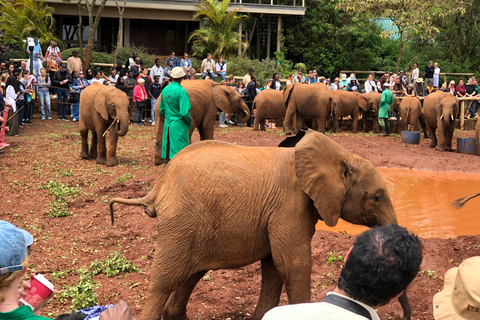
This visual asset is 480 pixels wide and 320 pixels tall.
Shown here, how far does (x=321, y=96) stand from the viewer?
20.9m

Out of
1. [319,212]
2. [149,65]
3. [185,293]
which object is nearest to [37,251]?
[185,293]

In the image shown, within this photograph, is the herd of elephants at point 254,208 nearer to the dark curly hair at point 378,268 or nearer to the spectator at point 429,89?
the dark curly hair at point 378,268

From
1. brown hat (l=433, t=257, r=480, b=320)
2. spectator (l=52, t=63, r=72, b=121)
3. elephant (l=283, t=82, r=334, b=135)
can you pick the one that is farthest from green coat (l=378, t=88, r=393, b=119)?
brown hat (l=433, t=257, r=480, b=320)

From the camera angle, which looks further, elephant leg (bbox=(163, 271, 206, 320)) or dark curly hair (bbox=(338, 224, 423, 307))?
elephant leg (bbox=(163, 271, 206, 320))

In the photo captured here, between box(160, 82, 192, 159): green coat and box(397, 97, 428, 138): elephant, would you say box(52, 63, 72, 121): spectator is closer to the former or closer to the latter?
box(160, 82, 192, 159): green coat

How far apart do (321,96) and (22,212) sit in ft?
43.6

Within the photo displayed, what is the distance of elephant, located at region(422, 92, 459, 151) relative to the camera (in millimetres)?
19250

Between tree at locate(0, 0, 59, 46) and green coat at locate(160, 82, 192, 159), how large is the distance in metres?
18.4

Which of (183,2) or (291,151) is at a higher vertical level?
(183,2)

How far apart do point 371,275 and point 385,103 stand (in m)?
20.6

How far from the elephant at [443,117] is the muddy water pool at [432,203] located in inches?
140

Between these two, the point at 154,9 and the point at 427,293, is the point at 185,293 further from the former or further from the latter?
the point at 154,9

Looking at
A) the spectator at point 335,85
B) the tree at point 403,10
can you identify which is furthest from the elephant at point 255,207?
the tree at point 403,10

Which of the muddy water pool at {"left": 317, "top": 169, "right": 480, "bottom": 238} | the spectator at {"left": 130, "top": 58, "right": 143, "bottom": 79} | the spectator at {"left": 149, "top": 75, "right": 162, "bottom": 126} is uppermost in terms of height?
the spectator at {"left": 130, "top": 58, "right": 143, "bottom": 79}
